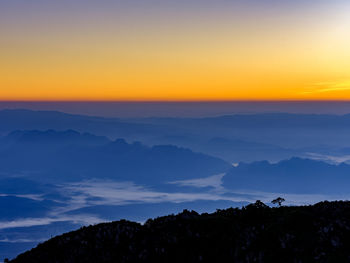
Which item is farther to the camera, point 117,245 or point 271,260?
point 117,245

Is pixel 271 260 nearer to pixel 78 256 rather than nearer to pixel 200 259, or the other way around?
pixel 200 259

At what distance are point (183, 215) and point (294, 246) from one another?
8214 mm

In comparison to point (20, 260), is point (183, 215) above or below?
above

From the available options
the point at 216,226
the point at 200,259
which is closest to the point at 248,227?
the point at 216,226

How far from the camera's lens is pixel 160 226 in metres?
30.5

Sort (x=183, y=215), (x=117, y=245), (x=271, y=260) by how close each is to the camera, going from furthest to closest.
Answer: (x=183, y=215), (x=117, y=245), (x=271, y=260)

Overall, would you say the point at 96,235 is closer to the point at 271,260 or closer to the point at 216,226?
the point at 216,226

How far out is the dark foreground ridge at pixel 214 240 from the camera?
89.7 ft

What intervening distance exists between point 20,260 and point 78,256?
4.21 m

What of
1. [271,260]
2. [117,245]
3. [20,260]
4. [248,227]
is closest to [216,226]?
[248,227]

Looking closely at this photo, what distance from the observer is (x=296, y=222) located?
29.3 metres

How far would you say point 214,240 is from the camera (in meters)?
28.8

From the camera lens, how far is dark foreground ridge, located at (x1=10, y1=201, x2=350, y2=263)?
27344 mm

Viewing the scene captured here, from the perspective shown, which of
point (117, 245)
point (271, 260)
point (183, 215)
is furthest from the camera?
point (183, 215)
